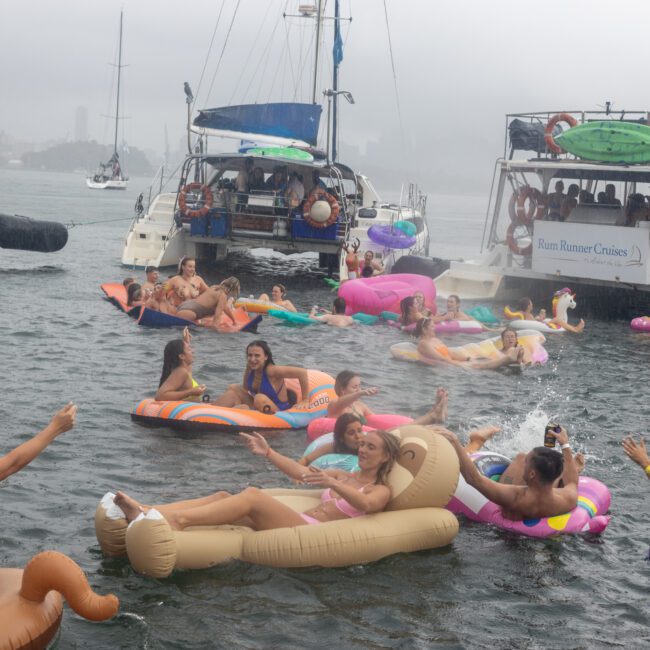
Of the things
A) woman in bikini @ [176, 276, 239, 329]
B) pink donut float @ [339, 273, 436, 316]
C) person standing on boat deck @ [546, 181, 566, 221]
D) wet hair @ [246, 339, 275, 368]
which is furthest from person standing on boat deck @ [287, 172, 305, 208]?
wet hair @ [246, 339, 275, 368]

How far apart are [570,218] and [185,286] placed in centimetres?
983

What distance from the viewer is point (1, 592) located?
548cm

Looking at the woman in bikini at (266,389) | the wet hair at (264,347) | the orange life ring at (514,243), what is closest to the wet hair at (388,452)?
the wet hair at (264,347)

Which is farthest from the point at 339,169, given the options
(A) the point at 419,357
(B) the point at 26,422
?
(B) the point at 26,422

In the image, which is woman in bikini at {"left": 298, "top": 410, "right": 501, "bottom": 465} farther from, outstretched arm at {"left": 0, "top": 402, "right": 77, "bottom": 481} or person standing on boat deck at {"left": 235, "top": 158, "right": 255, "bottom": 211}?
person standing on boat deck at {"left": 235, "top": 158, "right": 255, "bottom": 211}

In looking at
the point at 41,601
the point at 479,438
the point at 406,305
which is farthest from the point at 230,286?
the point at 41,601

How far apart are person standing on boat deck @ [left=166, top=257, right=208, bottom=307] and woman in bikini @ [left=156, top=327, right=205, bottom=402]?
6.63m

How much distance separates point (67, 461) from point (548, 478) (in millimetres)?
4617

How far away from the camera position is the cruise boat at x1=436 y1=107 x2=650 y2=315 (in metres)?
20.3

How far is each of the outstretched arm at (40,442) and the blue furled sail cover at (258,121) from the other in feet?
72.8

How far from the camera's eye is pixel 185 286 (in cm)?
1723

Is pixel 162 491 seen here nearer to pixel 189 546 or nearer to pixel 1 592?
pixel 189 546

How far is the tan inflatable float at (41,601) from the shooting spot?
5.29 metres

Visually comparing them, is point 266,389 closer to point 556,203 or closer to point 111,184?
point 556,203
